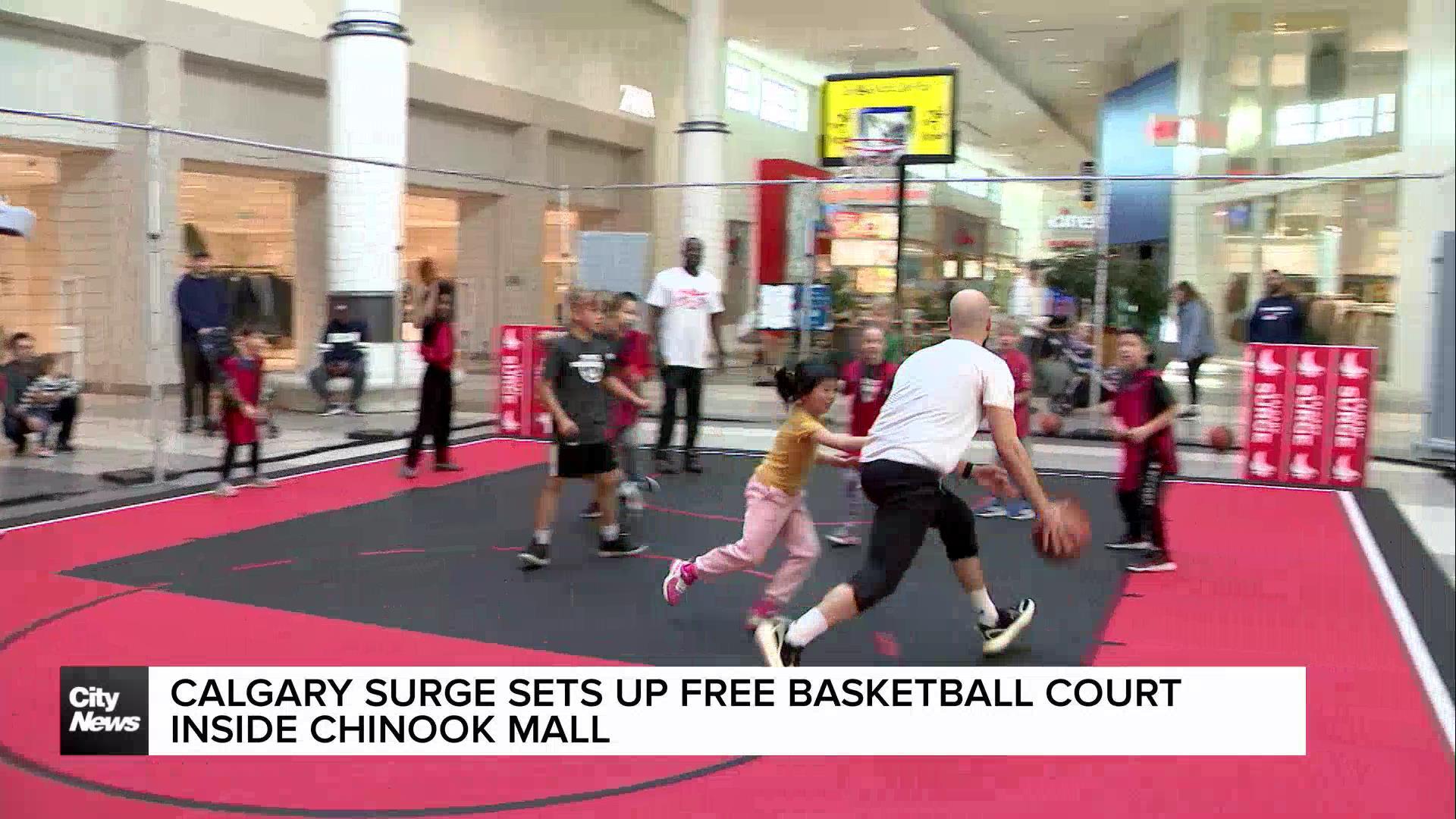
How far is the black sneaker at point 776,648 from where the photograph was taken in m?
4.98

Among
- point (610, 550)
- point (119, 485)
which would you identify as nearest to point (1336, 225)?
point (610, 550)

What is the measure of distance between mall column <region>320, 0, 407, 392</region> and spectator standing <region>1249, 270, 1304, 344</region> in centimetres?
902

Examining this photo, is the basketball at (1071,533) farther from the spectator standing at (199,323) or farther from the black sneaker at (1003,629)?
the spectator standing at (199,323)

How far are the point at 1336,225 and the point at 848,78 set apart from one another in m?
7.23

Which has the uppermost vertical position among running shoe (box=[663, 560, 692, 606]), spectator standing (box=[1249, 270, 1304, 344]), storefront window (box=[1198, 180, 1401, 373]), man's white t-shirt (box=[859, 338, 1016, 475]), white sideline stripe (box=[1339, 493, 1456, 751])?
storefront window (box=[1198, 180, 1401, 373])

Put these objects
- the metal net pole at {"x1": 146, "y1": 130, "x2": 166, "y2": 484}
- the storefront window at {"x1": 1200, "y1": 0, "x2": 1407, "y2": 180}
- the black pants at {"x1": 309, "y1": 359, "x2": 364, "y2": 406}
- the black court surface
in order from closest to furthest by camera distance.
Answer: the black court surface → the metal net pole at {"x1": 146, "y1": 130, "x2": 166, "y2": 484} → the black pants at {"x1": 309, "y1": 359, "x2": 364, "y2": 406} → the storefront window at {"x1": 1200, "y1": 0, "x2": 1407, "y2": 180}

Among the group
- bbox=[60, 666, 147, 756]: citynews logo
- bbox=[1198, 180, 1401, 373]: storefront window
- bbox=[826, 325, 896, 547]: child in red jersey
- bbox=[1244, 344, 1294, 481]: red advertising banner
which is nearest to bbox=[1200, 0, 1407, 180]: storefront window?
bbox=[1198, 180, 1401, 373]: storefront window

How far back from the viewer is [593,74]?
82.4 feet

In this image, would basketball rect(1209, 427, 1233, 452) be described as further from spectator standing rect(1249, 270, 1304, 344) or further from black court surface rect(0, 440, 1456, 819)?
spectator standing rect(1249, 270, 1304, 344)

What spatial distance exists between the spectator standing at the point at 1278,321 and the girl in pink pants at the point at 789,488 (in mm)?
8674

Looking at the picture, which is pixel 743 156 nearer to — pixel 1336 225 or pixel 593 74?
pixel 593 74

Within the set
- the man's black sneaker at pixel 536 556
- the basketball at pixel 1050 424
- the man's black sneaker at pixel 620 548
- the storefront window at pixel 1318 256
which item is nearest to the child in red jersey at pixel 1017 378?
the basketball at pixel 1050 424

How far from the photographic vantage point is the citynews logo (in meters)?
4.27

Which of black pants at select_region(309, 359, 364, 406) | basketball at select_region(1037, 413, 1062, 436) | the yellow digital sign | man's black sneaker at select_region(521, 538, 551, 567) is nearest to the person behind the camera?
man's black sneaker at select_region(521, 538, 551, 567)
